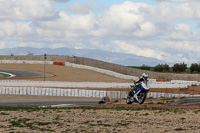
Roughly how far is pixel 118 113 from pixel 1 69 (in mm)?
81655

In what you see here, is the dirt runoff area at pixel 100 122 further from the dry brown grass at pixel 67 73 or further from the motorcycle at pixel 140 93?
the dry brown grass at pixel 67 73

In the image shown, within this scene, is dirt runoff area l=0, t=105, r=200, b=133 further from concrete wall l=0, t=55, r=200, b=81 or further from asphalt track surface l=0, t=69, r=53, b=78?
concrete wall l=0, t=55, r=200, b=81

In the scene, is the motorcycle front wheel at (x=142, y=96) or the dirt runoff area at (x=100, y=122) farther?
the motorcycle front wheel at (x=142, y=96)

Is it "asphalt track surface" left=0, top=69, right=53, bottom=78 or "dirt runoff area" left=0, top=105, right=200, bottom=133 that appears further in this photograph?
"asphalt track surface" left=0, top=69, right=53, bottom=78

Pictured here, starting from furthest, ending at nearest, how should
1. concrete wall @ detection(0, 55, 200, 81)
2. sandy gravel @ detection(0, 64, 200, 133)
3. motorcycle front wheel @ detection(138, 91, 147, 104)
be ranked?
concrete wall @ detection(0, 55, 200, 81)
motorcycle front wheel @ detection(138, 91, 147, 104)
sandy gravel @ detection(0, 64, 200, 133)

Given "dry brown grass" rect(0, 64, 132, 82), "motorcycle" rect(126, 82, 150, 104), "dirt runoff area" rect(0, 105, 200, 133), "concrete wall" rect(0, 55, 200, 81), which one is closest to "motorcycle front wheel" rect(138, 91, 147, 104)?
"motorcycle" rect(126, 82, 150, 104)

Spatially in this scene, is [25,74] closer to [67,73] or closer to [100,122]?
[67,73]

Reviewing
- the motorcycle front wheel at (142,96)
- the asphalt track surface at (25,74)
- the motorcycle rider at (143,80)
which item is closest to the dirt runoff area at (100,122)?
the motorcycle rider at (143,80)

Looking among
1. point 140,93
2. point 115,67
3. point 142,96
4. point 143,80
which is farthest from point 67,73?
point 143,80

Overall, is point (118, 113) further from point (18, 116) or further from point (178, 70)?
point (178, 70)

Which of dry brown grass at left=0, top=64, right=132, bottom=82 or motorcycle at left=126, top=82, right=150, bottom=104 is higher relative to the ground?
dry brown grass at left=0, top=64, right=132, bottom=82

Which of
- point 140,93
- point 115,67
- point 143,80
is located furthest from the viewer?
point 115,67

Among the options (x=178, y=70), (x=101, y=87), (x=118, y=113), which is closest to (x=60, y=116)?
(x=118, y=113)

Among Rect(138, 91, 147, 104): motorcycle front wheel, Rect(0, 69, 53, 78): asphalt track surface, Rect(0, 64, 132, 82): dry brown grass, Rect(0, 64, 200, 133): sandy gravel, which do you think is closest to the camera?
Rect(0, 64, 200, 133): sandy gravel
